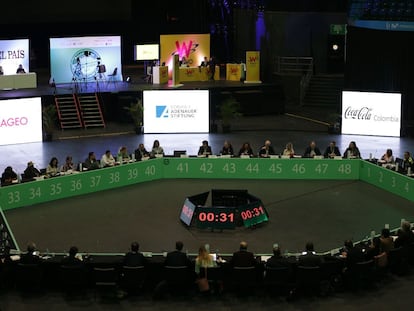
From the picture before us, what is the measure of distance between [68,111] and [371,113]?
11.2 meters

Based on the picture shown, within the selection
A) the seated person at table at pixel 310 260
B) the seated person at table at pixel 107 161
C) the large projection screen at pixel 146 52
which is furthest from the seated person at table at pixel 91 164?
the large projection screen at pixel 146 52

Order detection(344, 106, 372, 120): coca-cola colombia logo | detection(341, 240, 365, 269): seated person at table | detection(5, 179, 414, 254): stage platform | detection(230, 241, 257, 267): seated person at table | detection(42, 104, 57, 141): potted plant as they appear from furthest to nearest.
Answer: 1. detection(344, 106, 372, 120): coca-cola colombia logo
2. detection(42, 104, 57, 141): potted plant
3. detection(5, 179, 414, 254): stage platform
4. detection(341, 240, 365, 269): seated person at table
5. detection(230, 241, 257, 267): seated person at table

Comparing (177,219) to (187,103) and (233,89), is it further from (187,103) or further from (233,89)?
(233,89)

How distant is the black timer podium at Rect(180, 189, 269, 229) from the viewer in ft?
60.6

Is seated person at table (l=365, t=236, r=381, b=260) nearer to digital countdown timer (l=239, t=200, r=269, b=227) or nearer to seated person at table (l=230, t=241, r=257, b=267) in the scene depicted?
seated person at table (l=230, t=241, r=257, b=267)

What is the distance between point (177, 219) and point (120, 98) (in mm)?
13511

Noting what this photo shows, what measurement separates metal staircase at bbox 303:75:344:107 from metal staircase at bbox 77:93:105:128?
953cm

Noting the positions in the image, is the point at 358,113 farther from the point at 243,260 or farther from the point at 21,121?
the point at 243,260

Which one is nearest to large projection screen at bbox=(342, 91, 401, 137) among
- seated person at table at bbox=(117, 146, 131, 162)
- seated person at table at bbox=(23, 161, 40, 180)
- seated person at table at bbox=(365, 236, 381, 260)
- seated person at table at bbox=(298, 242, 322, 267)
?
seated person at table at bbox=(117, 146, 131, 162)

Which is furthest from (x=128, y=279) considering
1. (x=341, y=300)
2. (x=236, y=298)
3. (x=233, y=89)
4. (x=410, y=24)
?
(x=233, y=89)

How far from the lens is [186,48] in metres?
38.2

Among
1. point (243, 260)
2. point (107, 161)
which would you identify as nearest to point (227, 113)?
point (107, 161)

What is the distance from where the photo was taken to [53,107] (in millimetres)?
29297

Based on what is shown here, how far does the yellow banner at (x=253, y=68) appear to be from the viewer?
118 feet
